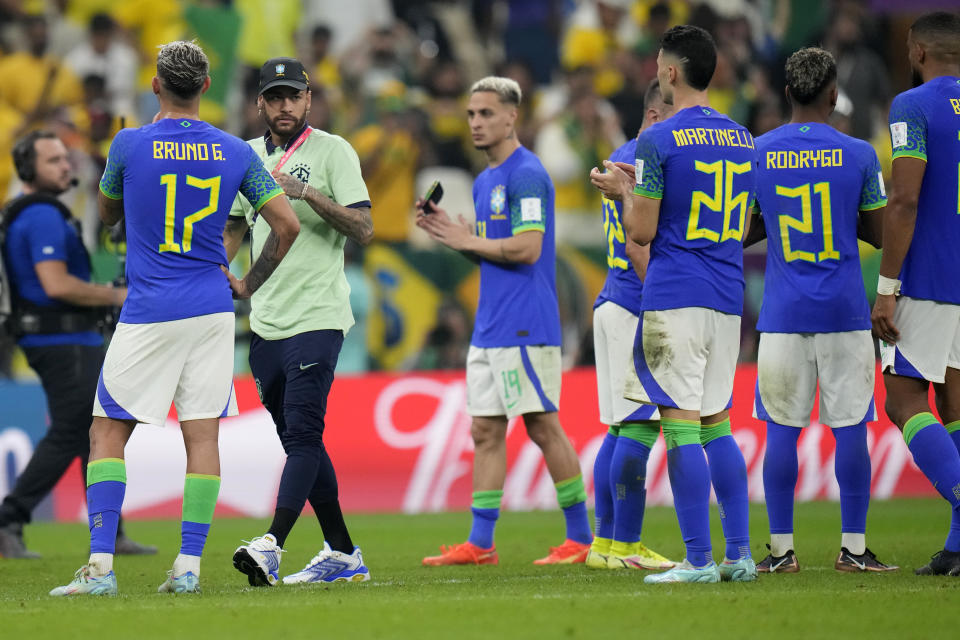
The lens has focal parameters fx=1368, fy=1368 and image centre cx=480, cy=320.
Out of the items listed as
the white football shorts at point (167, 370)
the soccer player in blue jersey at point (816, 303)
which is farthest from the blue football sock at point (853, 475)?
the white football shorts at point (167, 370)

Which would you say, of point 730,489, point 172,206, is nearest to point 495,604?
point 730,489

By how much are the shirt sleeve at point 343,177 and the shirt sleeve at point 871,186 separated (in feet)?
8.79

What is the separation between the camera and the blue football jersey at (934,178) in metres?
7.21

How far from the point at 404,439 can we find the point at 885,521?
4366 mm

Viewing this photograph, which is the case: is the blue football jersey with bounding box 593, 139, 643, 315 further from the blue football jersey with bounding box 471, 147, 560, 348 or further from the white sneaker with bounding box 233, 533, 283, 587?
the white sneaker with bounding box 233, 533, 283, 587

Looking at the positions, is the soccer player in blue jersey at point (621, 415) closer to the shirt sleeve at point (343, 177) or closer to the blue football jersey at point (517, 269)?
the blue football jersey at point (517, 269)

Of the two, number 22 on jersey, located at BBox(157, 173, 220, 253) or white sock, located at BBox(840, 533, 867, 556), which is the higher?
number 22 on jersey, located at BBox(157, 173, 220, 253)

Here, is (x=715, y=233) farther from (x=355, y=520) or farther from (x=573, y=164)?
(x=573, y=164)

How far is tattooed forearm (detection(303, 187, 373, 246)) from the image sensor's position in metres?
7.30

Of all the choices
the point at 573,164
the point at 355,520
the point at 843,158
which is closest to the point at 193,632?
the point at 843,158

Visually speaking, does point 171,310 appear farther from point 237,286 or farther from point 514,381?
point 514,381

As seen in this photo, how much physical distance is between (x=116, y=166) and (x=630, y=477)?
3208 millimetres

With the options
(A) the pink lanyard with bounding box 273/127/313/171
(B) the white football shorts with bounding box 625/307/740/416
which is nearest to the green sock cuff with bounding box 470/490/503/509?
(B) the white football shorts with bounding box 625/307/740/416

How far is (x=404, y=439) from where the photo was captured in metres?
12.7
